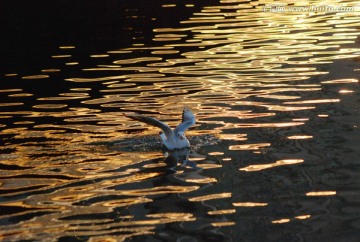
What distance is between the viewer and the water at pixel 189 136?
48.3 feet

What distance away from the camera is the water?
1471 cm

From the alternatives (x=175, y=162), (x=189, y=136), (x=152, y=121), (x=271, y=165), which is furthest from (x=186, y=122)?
(x=271, y=165)

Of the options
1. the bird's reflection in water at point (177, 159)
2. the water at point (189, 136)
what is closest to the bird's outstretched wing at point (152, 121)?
the bird's reflection in water at point (177, 159)

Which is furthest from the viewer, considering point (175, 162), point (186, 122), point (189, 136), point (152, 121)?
point (189, 136)

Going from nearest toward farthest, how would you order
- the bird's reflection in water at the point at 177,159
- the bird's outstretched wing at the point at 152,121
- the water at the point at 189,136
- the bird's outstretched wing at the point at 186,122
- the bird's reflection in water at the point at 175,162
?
the water at the point at 189,136 < the bird's reflection in water at the point at 175,162 < the bird's reflection in water at the point at 177,159 < the bird's outstretched wing at the point at 152,121 < the bird's outstretched wing at the point at 186,122

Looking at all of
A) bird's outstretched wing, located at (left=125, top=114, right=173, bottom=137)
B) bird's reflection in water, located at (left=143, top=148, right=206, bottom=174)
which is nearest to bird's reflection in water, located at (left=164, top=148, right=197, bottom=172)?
bird's reflection in water, located at (left=143, top=148, right=206, bottom=174)

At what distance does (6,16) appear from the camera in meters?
48.8

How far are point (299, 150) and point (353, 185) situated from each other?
261 centimetres

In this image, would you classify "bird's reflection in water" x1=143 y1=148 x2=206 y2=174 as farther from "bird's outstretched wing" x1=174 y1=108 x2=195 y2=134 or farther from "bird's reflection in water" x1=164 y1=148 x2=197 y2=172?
"bird's outstretched wing" x1=174 y1=108 x2=195 y2=134

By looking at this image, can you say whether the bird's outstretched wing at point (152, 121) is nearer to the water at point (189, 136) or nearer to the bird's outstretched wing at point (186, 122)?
the bird's outstretched wing at point (186, 122)

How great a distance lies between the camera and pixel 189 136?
67.2 feet

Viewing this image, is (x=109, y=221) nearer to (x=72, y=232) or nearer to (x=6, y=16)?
(x=72, y=232)

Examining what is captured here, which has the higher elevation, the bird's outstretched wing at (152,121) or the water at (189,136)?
the bird's outstretched wing at (152,121)

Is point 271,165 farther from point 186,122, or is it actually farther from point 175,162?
point 186,122
